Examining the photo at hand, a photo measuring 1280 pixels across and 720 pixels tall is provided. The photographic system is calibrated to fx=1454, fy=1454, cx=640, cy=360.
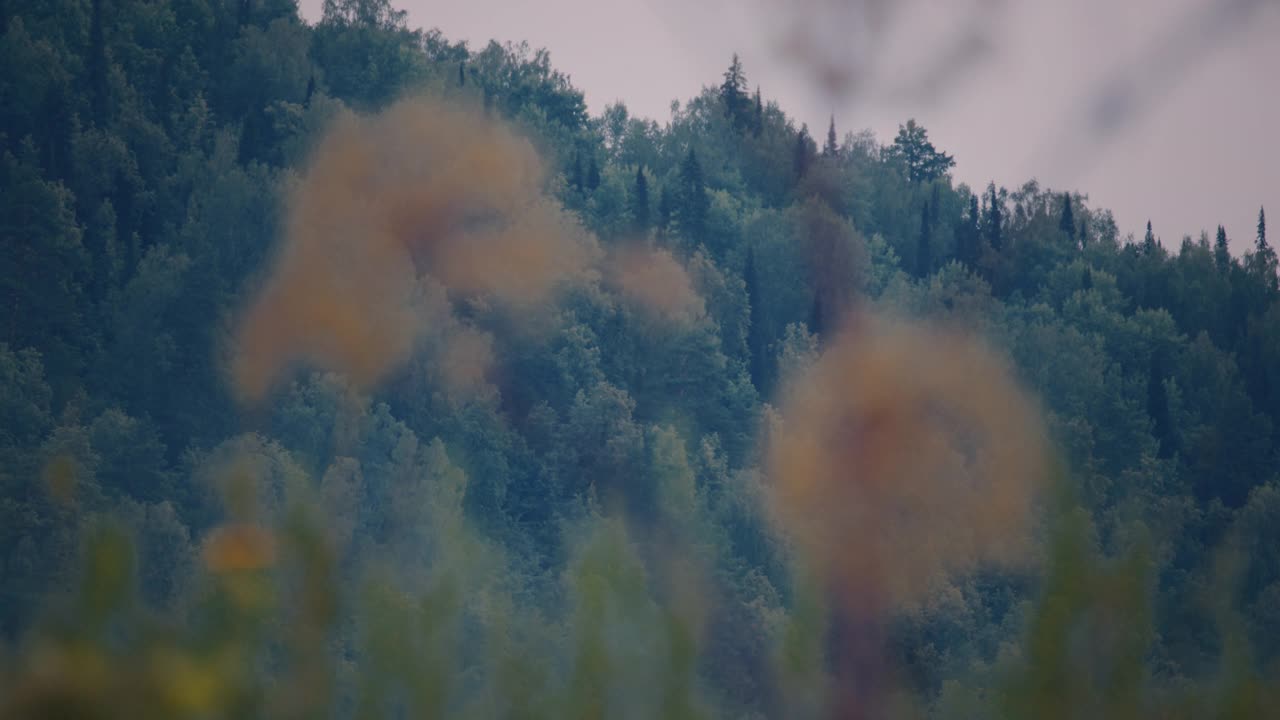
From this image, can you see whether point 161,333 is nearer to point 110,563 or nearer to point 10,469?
point 10,469

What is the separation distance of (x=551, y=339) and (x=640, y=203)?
1258 centimetres

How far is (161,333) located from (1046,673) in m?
46.7

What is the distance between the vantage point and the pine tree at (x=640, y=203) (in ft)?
198

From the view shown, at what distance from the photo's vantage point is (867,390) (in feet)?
20.9

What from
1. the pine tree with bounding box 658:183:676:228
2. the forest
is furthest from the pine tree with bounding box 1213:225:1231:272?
the pine tree with bounding box 658:183:676:228

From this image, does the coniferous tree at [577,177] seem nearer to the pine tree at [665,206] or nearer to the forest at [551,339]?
the forest at [551,339]

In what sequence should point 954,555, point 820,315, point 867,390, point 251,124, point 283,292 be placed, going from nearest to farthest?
1. point 867,390
2. point 954,555
3. point 820,315
4. point 283,292
5. point 251,124

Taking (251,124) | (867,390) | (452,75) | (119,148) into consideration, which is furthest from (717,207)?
(867,390)


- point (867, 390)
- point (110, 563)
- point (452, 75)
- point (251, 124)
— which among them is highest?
point (452, 75)

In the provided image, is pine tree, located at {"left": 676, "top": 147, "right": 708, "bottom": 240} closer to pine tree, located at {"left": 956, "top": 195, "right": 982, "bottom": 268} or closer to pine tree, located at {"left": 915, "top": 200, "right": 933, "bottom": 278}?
pine tree, located at {"left": 915, "top": 200, "right": 933, "bottom": 278}

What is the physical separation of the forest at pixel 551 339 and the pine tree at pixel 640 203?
245 millimetres

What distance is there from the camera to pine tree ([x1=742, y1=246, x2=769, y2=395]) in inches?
2156

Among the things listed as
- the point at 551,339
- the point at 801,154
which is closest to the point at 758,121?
the point at 801,154

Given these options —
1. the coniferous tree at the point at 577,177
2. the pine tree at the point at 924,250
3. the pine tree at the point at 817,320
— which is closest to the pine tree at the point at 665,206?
the coniferous tree at the point at 577,177
